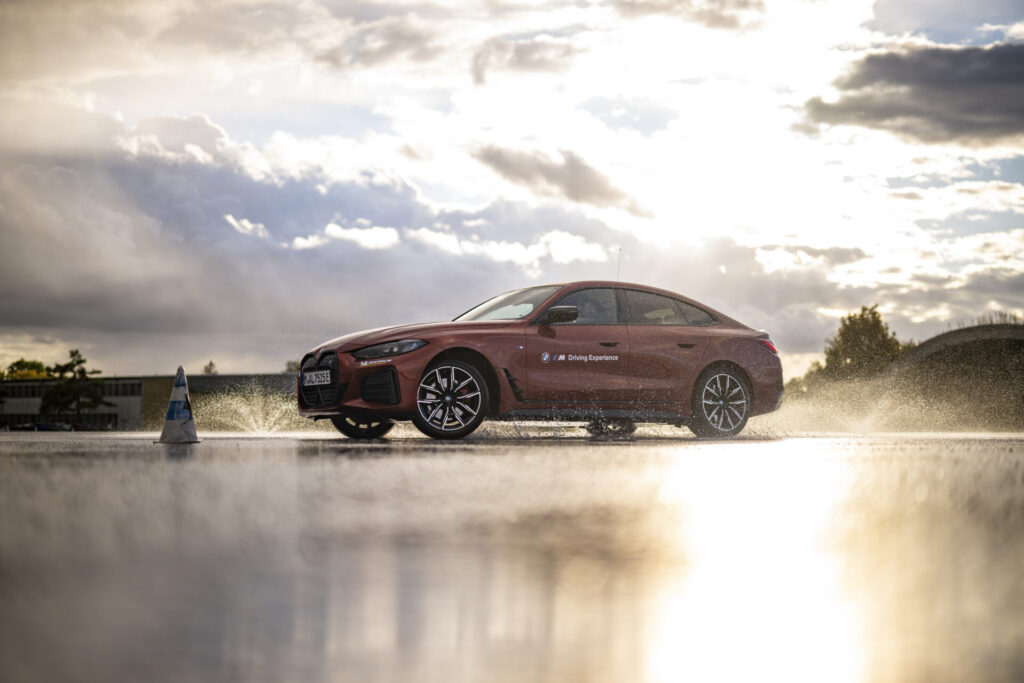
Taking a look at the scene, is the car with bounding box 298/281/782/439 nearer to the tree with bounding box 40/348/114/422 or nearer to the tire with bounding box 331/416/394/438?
the tire with bounding box 331/416/394/438

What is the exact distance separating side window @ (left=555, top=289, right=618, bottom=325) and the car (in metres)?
0.01

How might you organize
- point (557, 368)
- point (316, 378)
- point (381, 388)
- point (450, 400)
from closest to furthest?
point (381, 388)
point (450, 400)
point (316, 378)
point (557, 368)

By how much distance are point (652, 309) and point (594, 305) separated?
0.74m

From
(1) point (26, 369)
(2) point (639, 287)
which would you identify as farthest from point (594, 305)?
(1) point (26, 369)

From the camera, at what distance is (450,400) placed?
1062 centimetres

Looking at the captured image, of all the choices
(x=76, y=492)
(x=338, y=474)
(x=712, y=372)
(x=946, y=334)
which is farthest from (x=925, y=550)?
(x=946, y=334)

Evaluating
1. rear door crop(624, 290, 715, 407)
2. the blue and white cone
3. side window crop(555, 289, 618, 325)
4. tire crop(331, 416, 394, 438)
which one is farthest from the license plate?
rear door crop(624, 290, 715, 407)

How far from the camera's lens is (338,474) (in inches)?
273

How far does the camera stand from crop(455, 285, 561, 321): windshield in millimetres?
11581

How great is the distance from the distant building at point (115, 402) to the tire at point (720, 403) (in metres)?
61.5

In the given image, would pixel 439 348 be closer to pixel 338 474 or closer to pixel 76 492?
pixel 338 474

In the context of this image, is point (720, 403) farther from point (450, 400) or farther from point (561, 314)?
point (450, 400)

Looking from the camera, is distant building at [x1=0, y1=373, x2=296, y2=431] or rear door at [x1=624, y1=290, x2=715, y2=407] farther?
distant building at [x1=0, y1=373, x2=296, y2=431]

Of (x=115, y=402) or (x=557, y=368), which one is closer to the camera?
(x=557, y=368)
